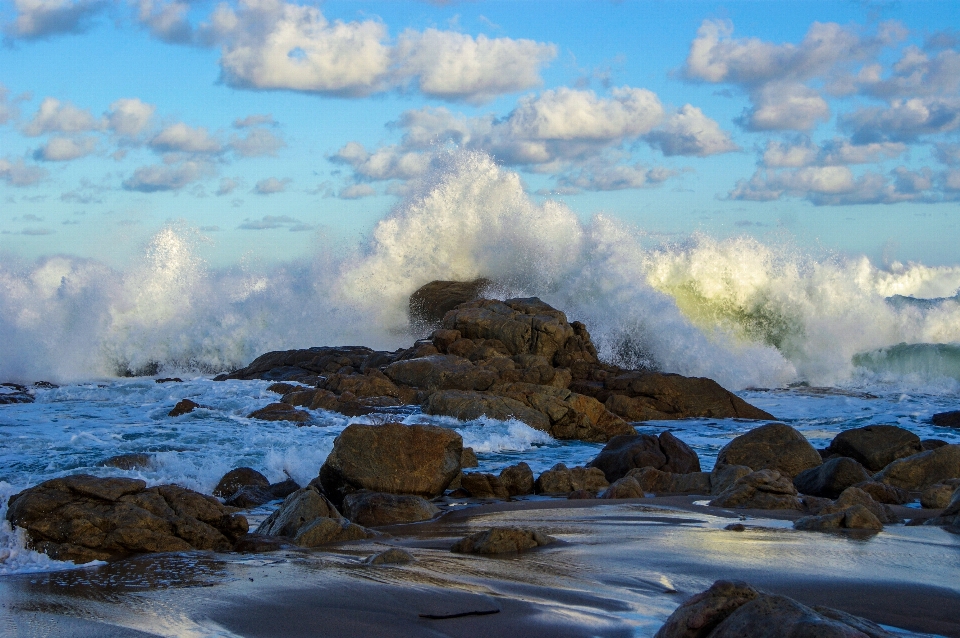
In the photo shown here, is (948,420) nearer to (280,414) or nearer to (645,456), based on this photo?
(645,456)

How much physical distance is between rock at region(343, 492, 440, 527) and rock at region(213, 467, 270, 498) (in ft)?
5.03

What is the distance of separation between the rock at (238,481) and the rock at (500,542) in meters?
3.23

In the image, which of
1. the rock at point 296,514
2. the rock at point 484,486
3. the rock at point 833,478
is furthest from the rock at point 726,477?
the rock at point 296,514

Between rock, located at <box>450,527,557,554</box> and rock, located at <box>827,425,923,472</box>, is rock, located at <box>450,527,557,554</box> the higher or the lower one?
the lower one

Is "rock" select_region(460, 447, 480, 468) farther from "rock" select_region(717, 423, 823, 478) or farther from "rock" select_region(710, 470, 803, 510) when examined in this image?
"rock" select_region(710, 470, 803, 510)

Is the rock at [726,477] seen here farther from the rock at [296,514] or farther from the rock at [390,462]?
the rock at [296,514]

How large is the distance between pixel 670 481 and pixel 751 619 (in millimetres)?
5320

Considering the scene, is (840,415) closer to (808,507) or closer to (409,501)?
(808,507)

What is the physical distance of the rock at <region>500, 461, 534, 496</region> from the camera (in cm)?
788

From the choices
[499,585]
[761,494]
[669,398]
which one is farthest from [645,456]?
[669,398]

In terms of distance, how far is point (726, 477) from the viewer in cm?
744

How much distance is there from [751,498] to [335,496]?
3.21 m

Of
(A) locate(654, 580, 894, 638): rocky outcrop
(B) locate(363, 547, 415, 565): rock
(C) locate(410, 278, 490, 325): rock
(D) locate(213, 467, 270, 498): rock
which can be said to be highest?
(C) locate(410, 278, 490, 325): rock

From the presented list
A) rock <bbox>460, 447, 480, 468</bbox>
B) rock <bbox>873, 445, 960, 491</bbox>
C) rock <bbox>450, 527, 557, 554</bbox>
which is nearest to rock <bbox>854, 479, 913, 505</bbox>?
rock <bbox>873, 445, 960, 491</bbox>
